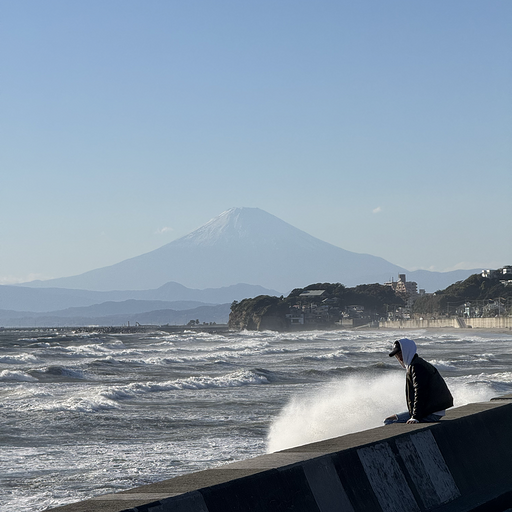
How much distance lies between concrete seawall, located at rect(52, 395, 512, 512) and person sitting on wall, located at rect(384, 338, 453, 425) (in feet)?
0.70

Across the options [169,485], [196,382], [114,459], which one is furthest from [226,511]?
[196,382]

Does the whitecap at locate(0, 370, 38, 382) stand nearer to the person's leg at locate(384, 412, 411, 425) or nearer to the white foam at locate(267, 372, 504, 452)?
the white foam at locate(267, 372, 504, 452)

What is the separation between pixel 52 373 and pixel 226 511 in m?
30.4

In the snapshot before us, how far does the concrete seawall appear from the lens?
4297 millimetres

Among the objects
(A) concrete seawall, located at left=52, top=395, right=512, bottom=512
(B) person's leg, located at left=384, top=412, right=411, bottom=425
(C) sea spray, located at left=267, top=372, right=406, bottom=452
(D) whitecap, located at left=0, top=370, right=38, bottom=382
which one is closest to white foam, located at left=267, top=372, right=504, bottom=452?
(C) sea spray, located at left=267, top=372, right=406, bottom=452

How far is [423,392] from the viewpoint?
705 cm

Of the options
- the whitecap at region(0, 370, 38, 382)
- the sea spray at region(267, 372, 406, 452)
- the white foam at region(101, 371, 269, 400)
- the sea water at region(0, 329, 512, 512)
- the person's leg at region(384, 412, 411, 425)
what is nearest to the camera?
the person's leg at region(384, 412, 411, 425)

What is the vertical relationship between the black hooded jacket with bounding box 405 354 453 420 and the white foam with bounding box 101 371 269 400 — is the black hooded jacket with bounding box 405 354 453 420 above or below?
above

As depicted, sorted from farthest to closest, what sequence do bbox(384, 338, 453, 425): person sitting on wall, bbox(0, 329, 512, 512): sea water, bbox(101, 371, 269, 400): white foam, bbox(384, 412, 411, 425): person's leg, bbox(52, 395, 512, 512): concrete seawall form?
bbox(101, 371, 269, 400): white foam → bbox(0, 329, 512, 512): sea water → bbox(384, 412, 411, 425): person's leg → bbox(384, 338, 453, 425): person sitting on wall → bbox(52, 395, 512, 512): concrete seawall

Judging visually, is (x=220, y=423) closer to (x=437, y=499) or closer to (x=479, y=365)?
(x=437, y=499)

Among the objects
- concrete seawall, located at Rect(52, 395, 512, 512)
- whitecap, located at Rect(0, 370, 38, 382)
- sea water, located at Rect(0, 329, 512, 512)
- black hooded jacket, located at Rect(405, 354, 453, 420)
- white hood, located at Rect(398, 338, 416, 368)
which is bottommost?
whitecap, located at Rect(0, 370, 38, 382)

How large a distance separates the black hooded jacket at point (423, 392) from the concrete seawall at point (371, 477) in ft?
0.74

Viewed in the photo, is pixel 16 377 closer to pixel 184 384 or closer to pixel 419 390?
pixel 184 384

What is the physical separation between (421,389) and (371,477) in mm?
1792
